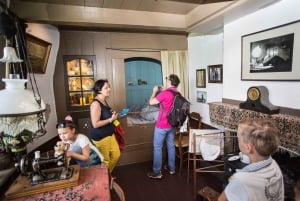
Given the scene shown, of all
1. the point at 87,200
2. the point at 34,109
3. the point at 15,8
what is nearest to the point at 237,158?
the point at 87,200

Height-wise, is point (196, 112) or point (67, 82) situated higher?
point (67, 82)

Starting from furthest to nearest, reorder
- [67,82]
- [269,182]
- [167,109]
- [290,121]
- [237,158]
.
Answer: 1. [67,82]
2. [167,109]
3. [237,158]
4. [290,121]
5. [269,182]

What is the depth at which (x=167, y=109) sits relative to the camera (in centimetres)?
241

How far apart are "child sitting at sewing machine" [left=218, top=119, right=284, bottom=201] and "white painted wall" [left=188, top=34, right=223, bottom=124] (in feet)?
6.43

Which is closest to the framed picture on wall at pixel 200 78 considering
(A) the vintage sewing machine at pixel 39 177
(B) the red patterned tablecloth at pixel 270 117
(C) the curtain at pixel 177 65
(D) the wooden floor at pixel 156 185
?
(C) the curtain at pixel 177 65

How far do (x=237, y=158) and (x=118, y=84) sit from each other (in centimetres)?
185

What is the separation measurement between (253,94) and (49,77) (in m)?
2.43

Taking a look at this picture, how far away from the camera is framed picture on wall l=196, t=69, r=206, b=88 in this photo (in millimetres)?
3061

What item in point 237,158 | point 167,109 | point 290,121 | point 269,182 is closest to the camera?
point 269,182

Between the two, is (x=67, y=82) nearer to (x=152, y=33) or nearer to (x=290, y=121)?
(x=152, y=33)

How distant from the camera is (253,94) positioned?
6.23 ft

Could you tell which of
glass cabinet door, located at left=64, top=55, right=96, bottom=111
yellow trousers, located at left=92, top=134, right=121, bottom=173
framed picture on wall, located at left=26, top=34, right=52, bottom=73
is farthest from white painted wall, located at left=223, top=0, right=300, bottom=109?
framed picture on wall, located at left=26, top=34, right=52, bottom=73

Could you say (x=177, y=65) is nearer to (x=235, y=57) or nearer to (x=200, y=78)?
(x=200, y=78)

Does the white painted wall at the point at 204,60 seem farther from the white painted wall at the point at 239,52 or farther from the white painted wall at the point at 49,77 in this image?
the white painted wall at the point at 49,77
